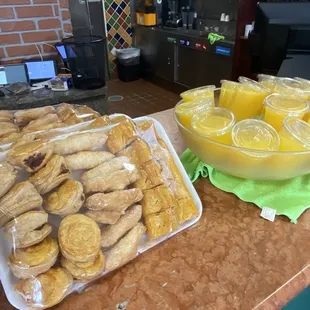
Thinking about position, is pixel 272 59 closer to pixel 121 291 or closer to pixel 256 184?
pixel 256 184

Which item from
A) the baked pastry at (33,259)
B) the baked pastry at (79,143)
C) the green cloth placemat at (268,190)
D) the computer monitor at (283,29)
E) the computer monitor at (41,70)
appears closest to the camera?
the baked pastry at (33,259)

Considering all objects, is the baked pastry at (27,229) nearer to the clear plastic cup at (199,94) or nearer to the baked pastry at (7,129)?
the baked pastry at (7,129)

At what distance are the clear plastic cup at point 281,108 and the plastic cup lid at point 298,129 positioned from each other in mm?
22

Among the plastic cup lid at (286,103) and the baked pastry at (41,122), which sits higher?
the plastic cup lid at (286,103)

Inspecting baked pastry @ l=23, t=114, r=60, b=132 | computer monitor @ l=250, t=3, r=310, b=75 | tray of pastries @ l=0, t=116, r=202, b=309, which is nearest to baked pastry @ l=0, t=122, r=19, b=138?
baked pastry @ l=23, t=114, r=60, b=132

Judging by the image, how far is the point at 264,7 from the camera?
91 cm

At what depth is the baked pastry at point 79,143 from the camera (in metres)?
0.53

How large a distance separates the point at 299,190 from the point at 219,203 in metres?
0.19

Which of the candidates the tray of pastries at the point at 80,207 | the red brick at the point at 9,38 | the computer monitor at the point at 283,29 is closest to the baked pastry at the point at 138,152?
the tray of pastries at the point at 80,207

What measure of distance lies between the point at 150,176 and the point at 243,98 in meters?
0.37

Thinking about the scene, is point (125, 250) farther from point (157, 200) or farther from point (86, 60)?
point (86, 60)

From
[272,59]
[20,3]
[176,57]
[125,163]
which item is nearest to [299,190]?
[125,163]

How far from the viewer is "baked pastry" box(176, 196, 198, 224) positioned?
23.0 inches

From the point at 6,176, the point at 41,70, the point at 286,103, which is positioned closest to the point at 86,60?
the point at 41,70
